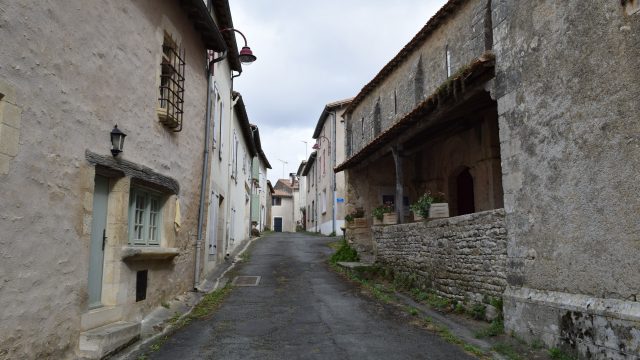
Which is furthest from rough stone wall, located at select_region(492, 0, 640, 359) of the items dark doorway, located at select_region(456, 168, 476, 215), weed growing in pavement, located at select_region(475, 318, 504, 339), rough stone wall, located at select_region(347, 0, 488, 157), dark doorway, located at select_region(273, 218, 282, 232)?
dark doorway, located at select_region(273, 218, 282, 232)

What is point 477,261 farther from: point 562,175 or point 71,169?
point 71,169

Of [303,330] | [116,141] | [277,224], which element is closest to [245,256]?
[303,330]

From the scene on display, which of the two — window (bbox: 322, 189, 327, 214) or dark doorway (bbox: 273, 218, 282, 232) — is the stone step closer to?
window (bbox: 322, 189, 327, 214)

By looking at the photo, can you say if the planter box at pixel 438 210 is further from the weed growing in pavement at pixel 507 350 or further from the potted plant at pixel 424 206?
the weed growing in pavement at pixel 507 350

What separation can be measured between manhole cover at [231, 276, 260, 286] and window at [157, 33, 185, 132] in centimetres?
431

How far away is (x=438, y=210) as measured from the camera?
9547mm

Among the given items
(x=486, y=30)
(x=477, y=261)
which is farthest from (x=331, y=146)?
(x=477, y=261)

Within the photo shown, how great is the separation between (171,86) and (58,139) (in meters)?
3.59

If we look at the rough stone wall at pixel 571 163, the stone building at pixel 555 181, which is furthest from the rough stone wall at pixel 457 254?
the rough stone wall at pixel 571 163

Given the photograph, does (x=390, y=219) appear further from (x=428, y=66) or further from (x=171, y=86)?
(x=171, y=86)

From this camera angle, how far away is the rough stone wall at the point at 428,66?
10562 millimetres

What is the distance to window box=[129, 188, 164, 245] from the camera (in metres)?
6.83

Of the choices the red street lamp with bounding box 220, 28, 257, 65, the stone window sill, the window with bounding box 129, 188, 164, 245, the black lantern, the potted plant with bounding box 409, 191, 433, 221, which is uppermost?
the red street lamp with bounding box 220, 28, 257, 65

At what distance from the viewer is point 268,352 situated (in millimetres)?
5773
